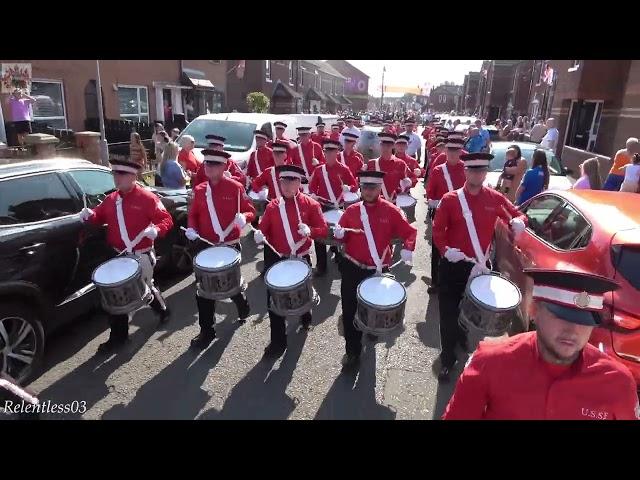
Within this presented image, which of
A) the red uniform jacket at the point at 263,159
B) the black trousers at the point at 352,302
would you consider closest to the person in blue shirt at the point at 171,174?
the red uniform jacket at the point at 263,159

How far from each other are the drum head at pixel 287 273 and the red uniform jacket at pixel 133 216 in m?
1.34

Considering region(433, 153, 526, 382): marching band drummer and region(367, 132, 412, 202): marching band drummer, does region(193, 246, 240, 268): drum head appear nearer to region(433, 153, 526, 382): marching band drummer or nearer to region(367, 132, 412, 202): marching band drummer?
region(433, 153, 526, 382): marching band drummer

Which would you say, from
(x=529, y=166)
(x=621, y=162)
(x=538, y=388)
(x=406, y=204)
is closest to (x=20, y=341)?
(x=538, y=388)

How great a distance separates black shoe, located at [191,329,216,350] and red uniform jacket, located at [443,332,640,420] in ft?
11.4

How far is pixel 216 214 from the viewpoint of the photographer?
16.6ft

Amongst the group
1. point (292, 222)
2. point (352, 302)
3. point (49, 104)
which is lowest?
point (352, 302)

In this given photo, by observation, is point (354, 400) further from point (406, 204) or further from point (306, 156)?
point (306, 156)

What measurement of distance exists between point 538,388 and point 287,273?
9.39 feet

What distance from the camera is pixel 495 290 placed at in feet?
13.0

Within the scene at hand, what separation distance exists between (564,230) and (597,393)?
9.73ft

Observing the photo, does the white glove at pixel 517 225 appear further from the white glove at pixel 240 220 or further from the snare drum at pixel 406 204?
the snare drum at pixel 406 204

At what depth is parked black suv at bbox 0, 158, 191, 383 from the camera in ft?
12.7

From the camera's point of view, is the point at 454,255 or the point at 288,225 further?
the point at 288,225
